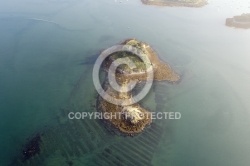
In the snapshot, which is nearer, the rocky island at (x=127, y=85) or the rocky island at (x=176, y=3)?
the rocky island at (x=127, y=85)

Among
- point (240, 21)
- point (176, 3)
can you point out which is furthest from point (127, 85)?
point (176, 3)

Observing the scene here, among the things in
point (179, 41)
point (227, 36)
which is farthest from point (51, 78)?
point (227, 36)

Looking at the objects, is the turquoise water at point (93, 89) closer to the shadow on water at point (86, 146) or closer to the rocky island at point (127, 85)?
the shadow on water at point (86, 146)

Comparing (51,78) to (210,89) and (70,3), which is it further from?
(70,3)

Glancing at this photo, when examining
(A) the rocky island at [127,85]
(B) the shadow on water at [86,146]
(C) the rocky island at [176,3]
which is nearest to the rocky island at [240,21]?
(C) the rocky island at [176,3]

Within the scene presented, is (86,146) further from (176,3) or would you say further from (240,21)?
(176,3)

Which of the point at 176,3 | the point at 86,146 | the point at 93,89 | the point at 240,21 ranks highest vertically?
the point at 176,3

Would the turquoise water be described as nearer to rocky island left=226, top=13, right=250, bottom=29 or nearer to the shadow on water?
the shadow on water
